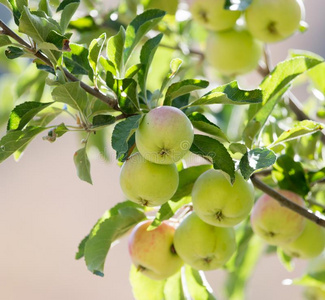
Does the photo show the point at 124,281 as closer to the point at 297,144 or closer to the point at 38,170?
the point at 38,170

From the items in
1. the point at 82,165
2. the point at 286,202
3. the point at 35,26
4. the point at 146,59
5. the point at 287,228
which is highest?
the point at 35,26

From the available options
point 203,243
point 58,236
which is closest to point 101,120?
point 203,243

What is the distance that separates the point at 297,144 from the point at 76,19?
56cm

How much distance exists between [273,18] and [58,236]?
228 cm

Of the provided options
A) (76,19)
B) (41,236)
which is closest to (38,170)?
(41,236)

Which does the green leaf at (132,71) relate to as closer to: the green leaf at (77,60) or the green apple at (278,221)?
the green leaf at (77,60)

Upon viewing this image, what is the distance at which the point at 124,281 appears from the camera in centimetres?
332

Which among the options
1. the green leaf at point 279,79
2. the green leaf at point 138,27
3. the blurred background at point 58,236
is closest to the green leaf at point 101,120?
the green leaf at point 138,27

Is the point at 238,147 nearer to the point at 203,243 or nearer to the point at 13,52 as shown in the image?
the point at 203,243

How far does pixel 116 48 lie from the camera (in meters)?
0.92

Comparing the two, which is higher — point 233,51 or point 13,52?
point 13,52

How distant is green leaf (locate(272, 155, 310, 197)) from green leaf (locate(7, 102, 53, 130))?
437 millimetres

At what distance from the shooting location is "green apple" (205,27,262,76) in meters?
1.45

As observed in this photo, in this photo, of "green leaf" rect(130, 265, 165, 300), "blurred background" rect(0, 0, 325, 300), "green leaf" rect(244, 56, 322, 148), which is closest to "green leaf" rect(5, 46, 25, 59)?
"green leaf" rect(244, 56, 322, 148)
